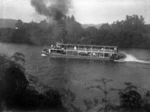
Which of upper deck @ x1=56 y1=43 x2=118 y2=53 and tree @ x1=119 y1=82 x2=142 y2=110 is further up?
upper deck @ x1=56 y1=43 x2=118 y2=53

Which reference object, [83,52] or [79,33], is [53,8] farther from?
[83,52]

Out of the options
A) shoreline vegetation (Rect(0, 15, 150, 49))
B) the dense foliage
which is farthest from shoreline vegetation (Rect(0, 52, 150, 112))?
shoreline vegetation (Rect(0, 15, 150, 49))

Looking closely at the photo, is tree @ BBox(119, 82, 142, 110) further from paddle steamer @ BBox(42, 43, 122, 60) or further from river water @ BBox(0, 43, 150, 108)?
paddle steamer @ BBox(42, 43, 122, 60)

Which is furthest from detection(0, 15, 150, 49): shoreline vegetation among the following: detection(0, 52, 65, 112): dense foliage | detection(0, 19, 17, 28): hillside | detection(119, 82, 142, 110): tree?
detection(119, 82, 142, 110): tree

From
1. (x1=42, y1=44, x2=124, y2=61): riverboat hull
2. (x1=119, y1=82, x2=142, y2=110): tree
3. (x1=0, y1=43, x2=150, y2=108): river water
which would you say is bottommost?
(x1=119, y1=82, x2=142, y2=110): tree

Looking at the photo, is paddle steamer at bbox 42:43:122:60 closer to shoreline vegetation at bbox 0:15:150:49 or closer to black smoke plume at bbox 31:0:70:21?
shoreline vegetation at bbox 0:15:150:49

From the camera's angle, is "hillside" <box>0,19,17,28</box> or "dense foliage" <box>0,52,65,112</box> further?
"hillside" <box>0,19,17,28</box>

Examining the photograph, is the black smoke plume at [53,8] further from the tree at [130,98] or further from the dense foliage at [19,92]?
the tree at [130,98]

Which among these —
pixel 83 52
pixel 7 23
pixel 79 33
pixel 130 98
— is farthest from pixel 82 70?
pixel 7 23
